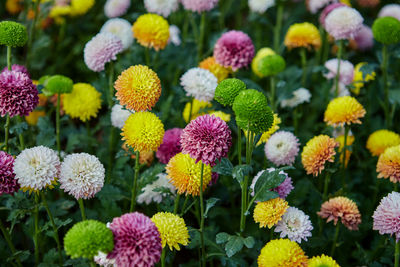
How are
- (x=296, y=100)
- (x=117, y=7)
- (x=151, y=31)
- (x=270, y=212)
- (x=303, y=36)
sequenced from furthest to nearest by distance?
(x=117, y=7)
(x=303, y=36)
(x=296, y=100)
(x=151, y=31)
(x=270, y=212)

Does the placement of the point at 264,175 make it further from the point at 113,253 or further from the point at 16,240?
the point at 16,240

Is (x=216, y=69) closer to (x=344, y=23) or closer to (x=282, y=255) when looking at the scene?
(x=344, y=23)

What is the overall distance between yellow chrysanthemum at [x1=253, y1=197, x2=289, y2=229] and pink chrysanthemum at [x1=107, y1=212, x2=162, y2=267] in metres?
0.62

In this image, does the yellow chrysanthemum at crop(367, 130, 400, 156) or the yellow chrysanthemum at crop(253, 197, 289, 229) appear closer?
the yellow chrysanthemum at crop(253, 197, 289, 229)

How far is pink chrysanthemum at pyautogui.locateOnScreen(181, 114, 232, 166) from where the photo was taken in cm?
168

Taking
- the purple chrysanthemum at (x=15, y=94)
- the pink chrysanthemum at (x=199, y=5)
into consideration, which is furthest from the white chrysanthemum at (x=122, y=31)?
the purple chrysanthemum at (x=15, y=94)

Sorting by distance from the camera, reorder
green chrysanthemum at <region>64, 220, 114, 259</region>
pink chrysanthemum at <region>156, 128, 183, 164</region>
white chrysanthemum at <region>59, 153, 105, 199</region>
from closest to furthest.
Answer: green chrysanthemum at <region>64, 220, 114, 259</region>, white chrysanthemum at <region>59, 153, 105, 199</region>, pink chrysanthemum at <region>156, 128, 183, 164</region>

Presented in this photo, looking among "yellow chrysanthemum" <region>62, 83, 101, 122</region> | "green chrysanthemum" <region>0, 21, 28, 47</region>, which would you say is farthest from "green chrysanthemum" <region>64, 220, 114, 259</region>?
"yellow chrysanthemum" <region>62, 83, 101, 122</region>

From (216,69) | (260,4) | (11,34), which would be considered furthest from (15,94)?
(260,4)

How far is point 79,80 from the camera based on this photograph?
12.9 ft

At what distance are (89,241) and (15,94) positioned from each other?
96 cm

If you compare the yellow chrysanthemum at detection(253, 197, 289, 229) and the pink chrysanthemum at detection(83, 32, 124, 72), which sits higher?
the pink chrysanthemum at detection(83, 32, 124, 72)

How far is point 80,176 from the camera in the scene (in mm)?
1768

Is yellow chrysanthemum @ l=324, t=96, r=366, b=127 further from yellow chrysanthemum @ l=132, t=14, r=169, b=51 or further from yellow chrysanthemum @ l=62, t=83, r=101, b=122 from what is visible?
yellow chrysanthemum @ l=62, t=83, r=101, b=122
